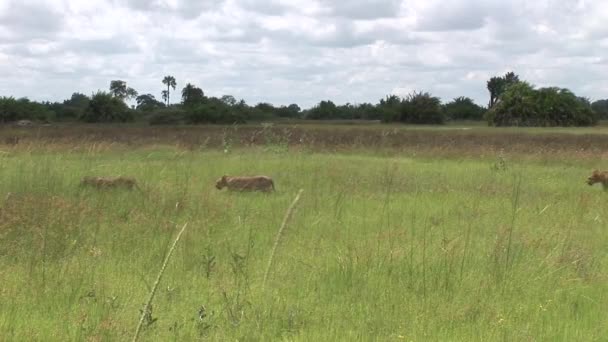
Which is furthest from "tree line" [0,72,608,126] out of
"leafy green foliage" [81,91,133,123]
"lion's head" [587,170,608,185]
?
"lion's head" [587,170,608,185]

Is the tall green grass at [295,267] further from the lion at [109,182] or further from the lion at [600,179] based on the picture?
the lion at [600,179]

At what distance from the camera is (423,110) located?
61406mm

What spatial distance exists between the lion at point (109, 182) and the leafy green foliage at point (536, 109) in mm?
52800

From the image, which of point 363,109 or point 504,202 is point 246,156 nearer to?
point 504,202

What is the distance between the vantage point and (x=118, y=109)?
5428 centimetres

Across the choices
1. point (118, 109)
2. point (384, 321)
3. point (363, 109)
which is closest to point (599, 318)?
point (384, 321)

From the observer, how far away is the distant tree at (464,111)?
248ft

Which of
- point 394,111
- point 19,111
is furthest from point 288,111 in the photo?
point 19,111

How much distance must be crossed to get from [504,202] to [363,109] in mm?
68623

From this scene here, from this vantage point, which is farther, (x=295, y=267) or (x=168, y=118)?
(x=168, y=118)

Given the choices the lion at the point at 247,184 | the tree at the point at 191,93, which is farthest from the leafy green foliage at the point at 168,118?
the lion at the point at 247,184

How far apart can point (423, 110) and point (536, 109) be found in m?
10.2

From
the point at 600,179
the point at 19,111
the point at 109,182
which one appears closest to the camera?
the point at 109,182

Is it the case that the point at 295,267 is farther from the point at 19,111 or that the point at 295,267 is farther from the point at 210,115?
the point at 19,111
